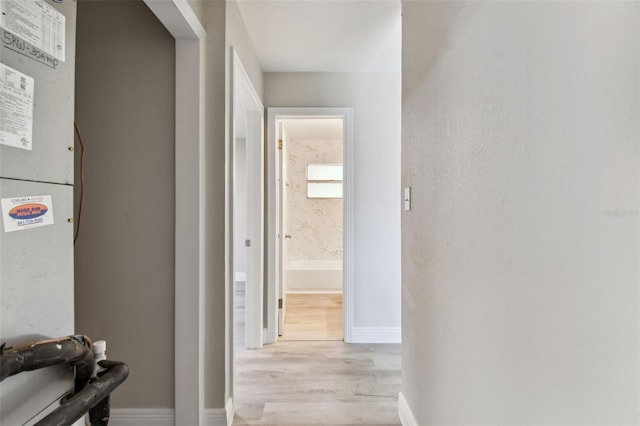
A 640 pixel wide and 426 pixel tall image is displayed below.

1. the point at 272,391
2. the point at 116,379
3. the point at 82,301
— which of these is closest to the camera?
the point at 116,379

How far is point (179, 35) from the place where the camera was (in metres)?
1.68

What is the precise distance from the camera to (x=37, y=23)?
0.76 m

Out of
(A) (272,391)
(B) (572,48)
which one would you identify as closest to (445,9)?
(B) (572,48)

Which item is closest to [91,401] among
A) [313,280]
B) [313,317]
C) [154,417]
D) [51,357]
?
[51,357]

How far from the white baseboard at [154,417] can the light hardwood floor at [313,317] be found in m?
1.35

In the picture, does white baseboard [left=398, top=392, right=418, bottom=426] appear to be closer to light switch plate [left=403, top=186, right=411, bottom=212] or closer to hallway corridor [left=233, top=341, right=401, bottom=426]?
hallway corridor [left=233, top=341, right=401, bottom=426]

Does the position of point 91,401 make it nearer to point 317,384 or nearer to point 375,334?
point 317,384

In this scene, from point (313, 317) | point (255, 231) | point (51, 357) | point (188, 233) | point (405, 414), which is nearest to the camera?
point (51, 357)

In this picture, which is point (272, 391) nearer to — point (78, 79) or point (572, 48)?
point (78, 79)

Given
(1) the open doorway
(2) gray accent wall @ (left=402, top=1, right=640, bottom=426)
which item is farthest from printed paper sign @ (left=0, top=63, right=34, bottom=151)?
(1) the open doorway

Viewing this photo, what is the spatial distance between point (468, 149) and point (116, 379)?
4.05 ft

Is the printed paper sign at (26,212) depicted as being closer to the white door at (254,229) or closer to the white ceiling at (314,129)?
the white door at (254,229)

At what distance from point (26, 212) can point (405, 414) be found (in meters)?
1.94

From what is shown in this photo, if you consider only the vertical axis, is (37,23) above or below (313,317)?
above
